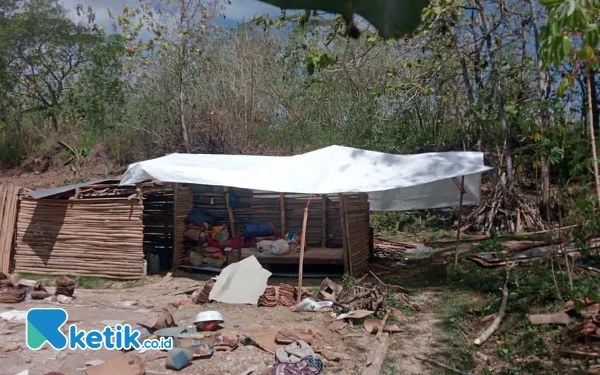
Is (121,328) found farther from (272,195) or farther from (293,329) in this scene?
(272,195)

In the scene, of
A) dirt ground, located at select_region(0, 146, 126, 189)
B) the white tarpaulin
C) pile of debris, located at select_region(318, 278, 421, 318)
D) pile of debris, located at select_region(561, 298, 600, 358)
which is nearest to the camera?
pile of debris, located at select_region(561, 298, 600, 358)

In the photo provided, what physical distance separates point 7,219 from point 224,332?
5.19 meters

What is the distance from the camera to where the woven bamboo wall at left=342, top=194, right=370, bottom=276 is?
28.0 feet

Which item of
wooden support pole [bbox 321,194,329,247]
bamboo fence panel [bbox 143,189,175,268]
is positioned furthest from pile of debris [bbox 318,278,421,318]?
bamboo fence panel [bbox 143,189,175,268]

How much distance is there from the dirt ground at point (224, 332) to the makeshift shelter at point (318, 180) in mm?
1187

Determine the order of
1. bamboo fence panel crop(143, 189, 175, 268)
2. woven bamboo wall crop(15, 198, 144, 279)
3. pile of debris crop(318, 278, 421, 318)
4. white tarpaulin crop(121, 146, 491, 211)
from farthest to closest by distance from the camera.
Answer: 1. bamboo fence panel crop(143, 189, 175, 268)
2. woven bamboo wall crop(15, 198, 144, 279)
3. white tarpaulin crop(121, 146, 491, 211)
4. pile of debris crop(318, 278, 421, 318)

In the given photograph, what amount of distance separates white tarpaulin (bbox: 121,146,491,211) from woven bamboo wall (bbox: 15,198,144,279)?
2.18 feet

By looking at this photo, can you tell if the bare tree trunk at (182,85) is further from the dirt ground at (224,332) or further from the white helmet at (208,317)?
the white helmet at (208,317)

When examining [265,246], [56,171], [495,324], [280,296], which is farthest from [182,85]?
[495,324]

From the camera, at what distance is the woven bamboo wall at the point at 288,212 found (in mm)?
9562

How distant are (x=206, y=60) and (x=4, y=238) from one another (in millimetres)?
8409

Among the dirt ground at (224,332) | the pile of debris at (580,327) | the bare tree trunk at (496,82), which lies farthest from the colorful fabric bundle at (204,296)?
the bare tree trunk at (496,82)

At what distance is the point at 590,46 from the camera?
3428 millimetres

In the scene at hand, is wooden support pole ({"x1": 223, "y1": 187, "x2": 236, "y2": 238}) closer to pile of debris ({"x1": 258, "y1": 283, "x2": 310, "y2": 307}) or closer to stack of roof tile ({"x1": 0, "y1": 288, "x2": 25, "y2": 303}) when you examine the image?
pile of debris ({"x1": 258, "y1": 283, "x2": 310, "y2": 307})
